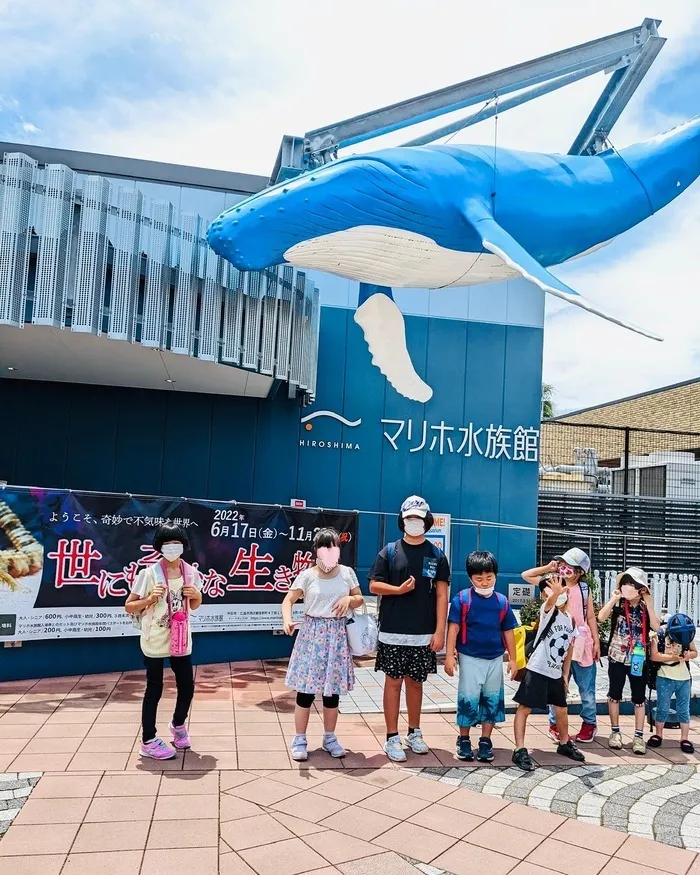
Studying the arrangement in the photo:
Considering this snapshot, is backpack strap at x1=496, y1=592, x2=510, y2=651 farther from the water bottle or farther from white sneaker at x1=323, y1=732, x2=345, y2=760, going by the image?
white sneaker at x1=323, y1=732, x2=345, y2=760

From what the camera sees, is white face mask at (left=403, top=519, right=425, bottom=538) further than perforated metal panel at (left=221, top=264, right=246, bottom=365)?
No

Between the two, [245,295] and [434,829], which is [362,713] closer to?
[434,829]

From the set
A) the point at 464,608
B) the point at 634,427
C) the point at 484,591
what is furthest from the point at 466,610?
the point at 634,427

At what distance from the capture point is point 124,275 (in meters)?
7.96

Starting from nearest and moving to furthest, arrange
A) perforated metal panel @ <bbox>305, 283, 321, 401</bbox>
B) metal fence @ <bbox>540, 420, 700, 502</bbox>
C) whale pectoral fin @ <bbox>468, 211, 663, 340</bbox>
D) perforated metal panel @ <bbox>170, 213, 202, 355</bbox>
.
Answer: whale pectoral fin @ <bbox>468, 211, 663, 340</bbox> → perforated metal panel @ <bbox>170, 213, 202, 355</bbox> → perforated metal panel @ <bbox>305, 283, 321, 401</bbox> → metal fence @ <bbox>540, 420, 700, 502</bbox>

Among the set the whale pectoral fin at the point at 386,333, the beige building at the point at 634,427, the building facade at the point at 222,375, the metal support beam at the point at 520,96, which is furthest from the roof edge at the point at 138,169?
the beige building at the point at 634,427

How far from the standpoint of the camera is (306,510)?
834 centimetres

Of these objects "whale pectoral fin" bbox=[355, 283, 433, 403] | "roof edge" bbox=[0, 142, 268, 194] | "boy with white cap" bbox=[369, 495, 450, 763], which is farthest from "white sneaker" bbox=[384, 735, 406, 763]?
"roof edge" bbox=[0, 142, 268, 194]

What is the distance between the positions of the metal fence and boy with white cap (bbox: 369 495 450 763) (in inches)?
389

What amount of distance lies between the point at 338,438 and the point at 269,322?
3454 millimetres

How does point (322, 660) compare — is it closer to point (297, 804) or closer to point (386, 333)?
point (297, 804)

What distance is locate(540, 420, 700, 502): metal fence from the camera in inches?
634

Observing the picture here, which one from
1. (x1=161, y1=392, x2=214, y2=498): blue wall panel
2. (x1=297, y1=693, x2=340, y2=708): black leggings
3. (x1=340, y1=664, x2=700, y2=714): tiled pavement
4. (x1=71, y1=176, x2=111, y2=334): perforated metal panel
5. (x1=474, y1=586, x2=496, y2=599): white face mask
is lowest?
(x1=340, y1=664, x2=700, y2=714): tiled pavement

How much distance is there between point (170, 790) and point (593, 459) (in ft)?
49.4
